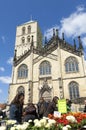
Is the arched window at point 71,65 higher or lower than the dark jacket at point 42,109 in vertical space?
higher

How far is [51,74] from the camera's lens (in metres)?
31.9

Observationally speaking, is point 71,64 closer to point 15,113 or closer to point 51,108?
point 51,108

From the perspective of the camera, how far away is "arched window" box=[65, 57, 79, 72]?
3137 cm

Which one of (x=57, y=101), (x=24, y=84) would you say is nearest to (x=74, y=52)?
(x=24, y=84)

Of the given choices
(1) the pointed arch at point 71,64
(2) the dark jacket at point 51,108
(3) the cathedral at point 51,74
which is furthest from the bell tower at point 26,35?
(2) the dark jacket at point 51,108

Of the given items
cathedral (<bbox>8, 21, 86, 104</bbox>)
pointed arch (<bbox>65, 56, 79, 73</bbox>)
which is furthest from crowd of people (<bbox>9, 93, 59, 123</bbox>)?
pointed arch (<bbox>65, 56, 79, 73</bbox>)

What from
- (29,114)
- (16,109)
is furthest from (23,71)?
(16,109)

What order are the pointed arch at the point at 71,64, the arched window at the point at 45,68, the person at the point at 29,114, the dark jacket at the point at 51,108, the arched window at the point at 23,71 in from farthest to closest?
1. the arched window at the point at 23,71
2. the arched window at the point at 45,68
3. the pointed arch at the point at 71,64
4. the dark jacket at the point at 51,108
5. the person at the point at 29,114

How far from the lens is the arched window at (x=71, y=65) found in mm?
31369

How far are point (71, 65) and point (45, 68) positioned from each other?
454cm

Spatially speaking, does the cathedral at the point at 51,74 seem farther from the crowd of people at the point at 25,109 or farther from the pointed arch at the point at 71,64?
the crowd of people at the point at 25,109

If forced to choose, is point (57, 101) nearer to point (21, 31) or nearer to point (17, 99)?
point (17, 99)

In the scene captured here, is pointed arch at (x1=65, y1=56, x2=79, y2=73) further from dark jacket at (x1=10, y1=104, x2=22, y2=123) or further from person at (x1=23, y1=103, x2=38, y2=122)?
dark jacket at (x1=10, y1=104, x2=22, y2=123)

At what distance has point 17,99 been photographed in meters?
5.92
